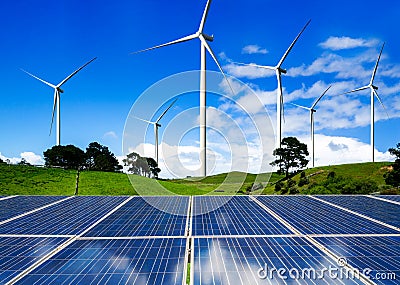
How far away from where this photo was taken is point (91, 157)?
9512 centimetres

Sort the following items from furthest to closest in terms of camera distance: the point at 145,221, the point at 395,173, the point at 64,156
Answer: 1. the point at 64,156
2. the point at 395,173
3. the point at 145,221

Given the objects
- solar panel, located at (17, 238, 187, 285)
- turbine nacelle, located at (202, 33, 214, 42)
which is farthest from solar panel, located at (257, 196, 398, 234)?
turbine nacelle, located at (202, 33, 214, 42)

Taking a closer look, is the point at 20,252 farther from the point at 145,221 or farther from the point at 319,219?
the point at 319,219

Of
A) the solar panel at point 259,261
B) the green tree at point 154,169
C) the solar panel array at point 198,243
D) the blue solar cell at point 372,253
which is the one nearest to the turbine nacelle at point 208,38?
the solar panel array at point 198,243

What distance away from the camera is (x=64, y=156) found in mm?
80875

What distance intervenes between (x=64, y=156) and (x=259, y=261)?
81704 mm

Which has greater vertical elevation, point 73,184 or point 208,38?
point 208,38

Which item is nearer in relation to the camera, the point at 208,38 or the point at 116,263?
the point at 116,263

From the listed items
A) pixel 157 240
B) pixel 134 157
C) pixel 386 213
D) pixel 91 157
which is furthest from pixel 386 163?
pixel 157 240

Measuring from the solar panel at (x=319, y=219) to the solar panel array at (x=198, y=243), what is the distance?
0.12 feet

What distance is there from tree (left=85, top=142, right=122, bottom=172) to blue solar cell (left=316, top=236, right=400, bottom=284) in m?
83.1

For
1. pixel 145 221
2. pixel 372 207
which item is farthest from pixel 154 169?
pixel 145 221

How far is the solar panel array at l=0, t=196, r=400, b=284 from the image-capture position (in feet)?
22.3

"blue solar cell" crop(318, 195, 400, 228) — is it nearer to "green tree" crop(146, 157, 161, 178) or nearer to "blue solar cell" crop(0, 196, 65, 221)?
"blue solar cell" crop(0, 196, 65, 221)
